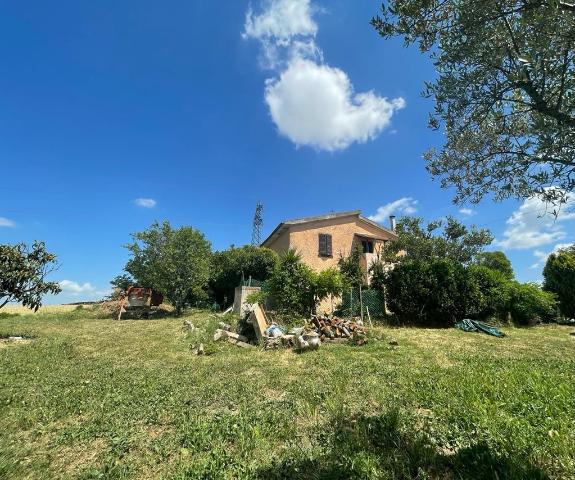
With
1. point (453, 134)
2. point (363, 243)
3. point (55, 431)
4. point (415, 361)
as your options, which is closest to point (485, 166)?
point (453, 134)

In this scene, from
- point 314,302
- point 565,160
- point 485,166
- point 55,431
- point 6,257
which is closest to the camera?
point 565,160

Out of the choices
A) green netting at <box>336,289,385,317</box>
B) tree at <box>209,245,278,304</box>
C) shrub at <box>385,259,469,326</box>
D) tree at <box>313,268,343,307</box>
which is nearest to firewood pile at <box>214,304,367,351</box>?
tree at <box>313,268,343,307</box>

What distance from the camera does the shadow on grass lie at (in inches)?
121

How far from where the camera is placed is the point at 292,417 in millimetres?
4523

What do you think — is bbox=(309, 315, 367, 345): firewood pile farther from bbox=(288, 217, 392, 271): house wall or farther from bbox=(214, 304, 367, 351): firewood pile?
bbox=(288, 217, 392, 271): house wall

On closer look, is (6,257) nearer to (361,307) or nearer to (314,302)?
(314,302)

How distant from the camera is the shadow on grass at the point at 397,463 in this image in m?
3.07

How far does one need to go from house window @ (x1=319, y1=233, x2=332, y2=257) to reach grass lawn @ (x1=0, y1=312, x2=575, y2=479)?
16.0 meters

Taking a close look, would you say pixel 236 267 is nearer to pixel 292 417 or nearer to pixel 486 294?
pixel 486 294

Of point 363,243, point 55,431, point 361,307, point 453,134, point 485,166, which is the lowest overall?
point 55,431

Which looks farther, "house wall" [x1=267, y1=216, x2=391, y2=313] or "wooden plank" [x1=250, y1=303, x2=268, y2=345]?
"house wall" [x1=267, y1=216, x2=391, y2=313]

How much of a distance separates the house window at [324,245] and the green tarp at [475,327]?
443 inches

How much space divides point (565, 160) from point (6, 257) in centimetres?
1540

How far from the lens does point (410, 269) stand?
51.0 feet
